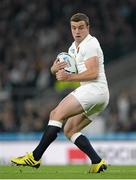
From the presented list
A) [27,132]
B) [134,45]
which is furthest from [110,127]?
[134,45]

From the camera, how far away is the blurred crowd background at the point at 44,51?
21.8 metres

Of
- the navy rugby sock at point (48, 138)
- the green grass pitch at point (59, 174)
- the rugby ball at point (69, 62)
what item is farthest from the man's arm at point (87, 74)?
the green grass pitch at point (59, 174)

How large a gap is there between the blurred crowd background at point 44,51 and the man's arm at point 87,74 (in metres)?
9.62

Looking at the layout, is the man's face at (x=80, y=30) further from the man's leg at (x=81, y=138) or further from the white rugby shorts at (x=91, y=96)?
the man's leg at (x=81, y=138)

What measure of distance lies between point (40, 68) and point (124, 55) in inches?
104

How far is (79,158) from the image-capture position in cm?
1959

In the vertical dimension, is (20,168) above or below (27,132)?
above

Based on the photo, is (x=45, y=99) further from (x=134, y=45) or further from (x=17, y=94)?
(x=134, y=45)

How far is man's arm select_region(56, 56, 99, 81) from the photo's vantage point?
466 inches

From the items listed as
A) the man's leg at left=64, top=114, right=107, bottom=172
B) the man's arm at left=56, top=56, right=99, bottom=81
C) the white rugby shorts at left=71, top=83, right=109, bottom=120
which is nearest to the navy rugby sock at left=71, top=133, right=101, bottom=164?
the man's leg at left=64, top=114, right=107, bottom=172

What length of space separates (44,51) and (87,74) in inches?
512

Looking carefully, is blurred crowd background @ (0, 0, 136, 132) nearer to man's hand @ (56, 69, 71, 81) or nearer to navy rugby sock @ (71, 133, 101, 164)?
navy rugby sock @ (71, 133, 101, 164)

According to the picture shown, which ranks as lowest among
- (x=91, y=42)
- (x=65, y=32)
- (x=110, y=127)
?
(x=110, y=127)

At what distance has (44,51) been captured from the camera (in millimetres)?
24797
